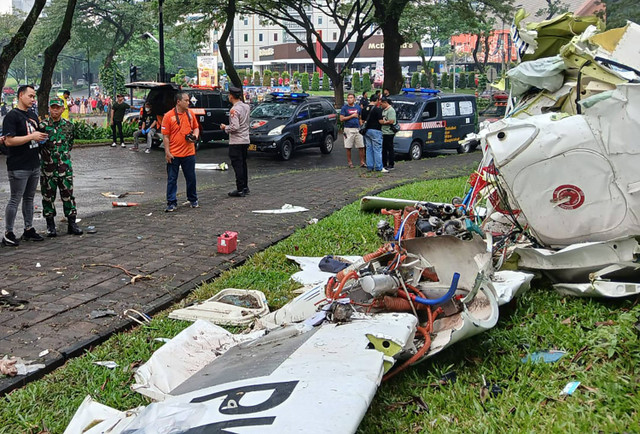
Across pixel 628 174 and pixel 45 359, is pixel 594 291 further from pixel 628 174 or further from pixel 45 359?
pixel 45 359

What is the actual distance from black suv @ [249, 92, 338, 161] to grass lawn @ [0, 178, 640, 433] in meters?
13.1

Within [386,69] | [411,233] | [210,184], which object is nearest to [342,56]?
[386,69]

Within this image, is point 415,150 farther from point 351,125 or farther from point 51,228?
point 51,228

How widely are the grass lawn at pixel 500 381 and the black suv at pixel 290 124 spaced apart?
42.9ft

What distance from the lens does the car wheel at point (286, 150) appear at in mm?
18172

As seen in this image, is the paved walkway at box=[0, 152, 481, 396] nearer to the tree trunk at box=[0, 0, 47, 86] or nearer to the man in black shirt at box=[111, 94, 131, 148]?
the tree trunk at box=[0, 0, 47, 86]

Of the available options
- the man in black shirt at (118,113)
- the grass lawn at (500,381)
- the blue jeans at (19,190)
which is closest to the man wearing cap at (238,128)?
the blue jeans at (19,190)

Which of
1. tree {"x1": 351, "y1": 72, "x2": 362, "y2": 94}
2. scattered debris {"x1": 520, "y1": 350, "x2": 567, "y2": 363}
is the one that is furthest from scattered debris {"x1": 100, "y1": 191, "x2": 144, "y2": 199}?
tree {"x1": 351, "y1": 72, "x2": 362, "y2": 94}

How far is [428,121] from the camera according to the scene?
1839cm

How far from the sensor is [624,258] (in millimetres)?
4980

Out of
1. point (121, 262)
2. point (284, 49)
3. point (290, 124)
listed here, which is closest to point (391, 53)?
point (290, 124)

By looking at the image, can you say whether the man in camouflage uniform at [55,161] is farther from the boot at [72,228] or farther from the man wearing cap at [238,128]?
the man wearing cap at [238,128]

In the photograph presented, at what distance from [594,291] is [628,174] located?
→ 1.08 m

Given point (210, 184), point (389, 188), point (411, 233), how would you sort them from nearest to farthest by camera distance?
1. point (411, 233)
2. point (389, 188)
3. point (210, 184)
